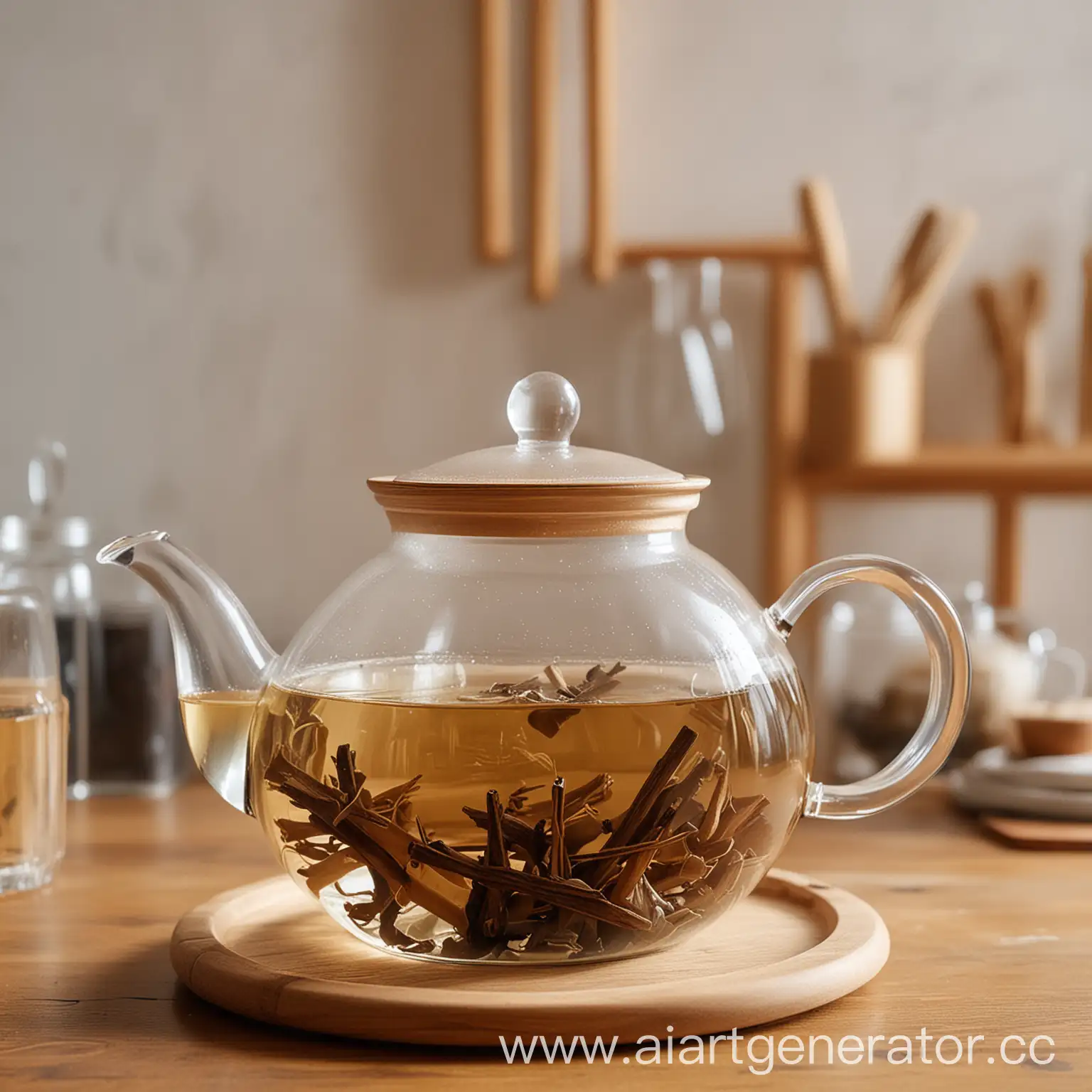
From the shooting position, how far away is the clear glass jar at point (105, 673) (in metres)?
1.23

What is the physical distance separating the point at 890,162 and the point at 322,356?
0.55 meters

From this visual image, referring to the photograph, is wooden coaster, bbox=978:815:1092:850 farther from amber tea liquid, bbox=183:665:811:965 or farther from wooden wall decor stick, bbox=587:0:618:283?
wooden wall decor stick, bbox=587:0:618:283

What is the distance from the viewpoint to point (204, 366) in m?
1.41

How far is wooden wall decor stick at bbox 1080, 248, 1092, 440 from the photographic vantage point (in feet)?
4.45

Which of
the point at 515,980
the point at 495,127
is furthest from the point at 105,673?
the point at 515,980

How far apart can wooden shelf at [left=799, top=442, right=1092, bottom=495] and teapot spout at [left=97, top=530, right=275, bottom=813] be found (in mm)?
732

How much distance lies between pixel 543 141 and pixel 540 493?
801mm

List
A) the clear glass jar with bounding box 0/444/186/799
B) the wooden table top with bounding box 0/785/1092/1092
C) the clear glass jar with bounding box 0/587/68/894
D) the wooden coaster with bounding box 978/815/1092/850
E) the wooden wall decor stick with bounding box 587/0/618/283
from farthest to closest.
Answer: the wooden wall decor stick with bounding box 587/0/618/283 < the clear glass jar with bounding box 0/444/186/799 < the wooden coaster with bounding box 978/815/1092/850 < the clear glass jar with bounding box 0/587/68/894 < the wooden table top with bounding box 0/785/1092/1092

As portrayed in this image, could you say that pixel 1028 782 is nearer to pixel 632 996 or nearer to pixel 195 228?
pixel 632 996

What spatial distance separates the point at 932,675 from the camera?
697 mm

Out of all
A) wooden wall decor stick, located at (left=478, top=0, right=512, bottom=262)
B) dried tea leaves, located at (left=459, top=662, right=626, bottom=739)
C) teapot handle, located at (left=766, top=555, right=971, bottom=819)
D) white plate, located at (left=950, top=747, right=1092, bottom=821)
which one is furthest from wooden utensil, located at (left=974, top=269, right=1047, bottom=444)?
dried tea leaves, located at (left=459, top=662, right=626, bottom=739)

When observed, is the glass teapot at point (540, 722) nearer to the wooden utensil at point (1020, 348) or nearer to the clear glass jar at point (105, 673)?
the clear glass jar at point (105, 673)

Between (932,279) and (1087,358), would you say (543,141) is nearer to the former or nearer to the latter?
(932,279)

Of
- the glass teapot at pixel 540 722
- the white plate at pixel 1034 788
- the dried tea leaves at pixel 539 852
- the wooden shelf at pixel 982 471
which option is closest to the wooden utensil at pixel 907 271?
the wooden shelf at pixel 982 471
